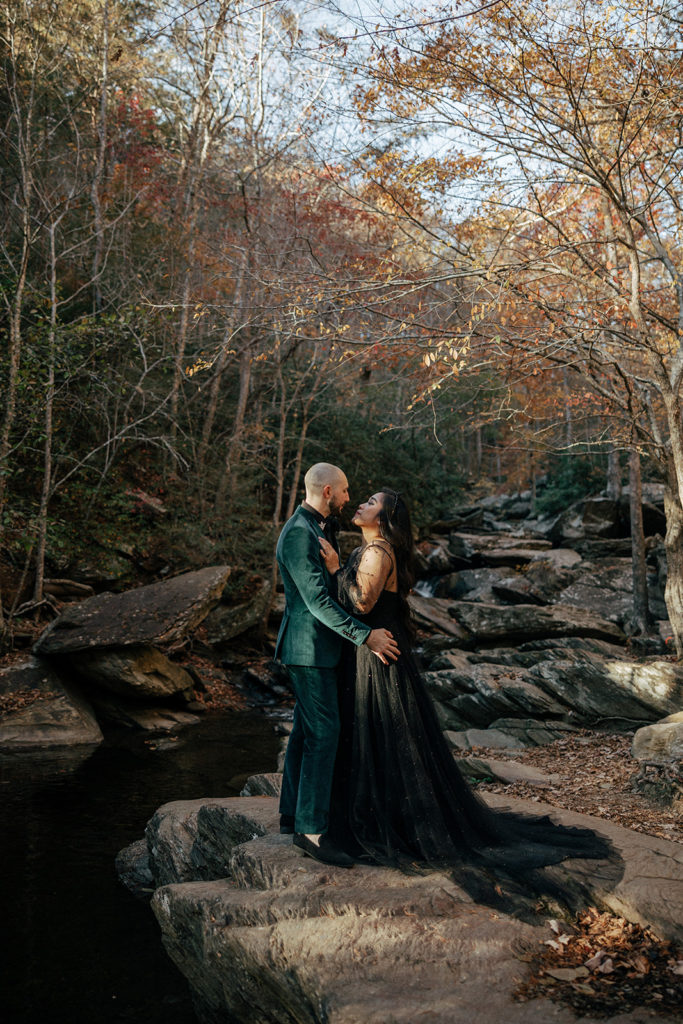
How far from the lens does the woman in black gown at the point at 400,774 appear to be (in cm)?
378

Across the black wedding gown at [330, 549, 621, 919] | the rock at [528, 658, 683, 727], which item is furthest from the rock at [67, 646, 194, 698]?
the black wedding gown at [330, 549, 621, 919]

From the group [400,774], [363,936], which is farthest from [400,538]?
[363,936]

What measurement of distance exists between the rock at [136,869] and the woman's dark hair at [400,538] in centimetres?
314

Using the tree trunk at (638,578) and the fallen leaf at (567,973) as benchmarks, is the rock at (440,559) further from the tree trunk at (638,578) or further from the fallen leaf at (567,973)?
the fallen leaf at (567,973)

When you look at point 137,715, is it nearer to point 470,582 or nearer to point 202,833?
point 202,833

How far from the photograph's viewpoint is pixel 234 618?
45.9 ft

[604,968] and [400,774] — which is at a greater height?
[400,774]

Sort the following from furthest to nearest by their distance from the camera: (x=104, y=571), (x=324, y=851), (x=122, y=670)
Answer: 1. (x=104, y=571)
2. (x=122, y=670)
3. (x=324, y=851)

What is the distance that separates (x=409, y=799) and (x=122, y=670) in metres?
7.38

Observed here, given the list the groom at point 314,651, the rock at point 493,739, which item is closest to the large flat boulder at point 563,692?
the rock at point 493,739

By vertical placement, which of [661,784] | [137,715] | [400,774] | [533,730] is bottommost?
[137,715]

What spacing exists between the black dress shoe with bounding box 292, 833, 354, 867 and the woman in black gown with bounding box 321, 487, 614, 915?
8cm

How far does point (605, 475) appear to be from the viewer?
25.2 meters

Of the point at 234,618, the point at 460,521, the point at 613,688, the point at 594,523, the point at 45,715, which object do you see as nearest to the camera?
the point at 613,688
